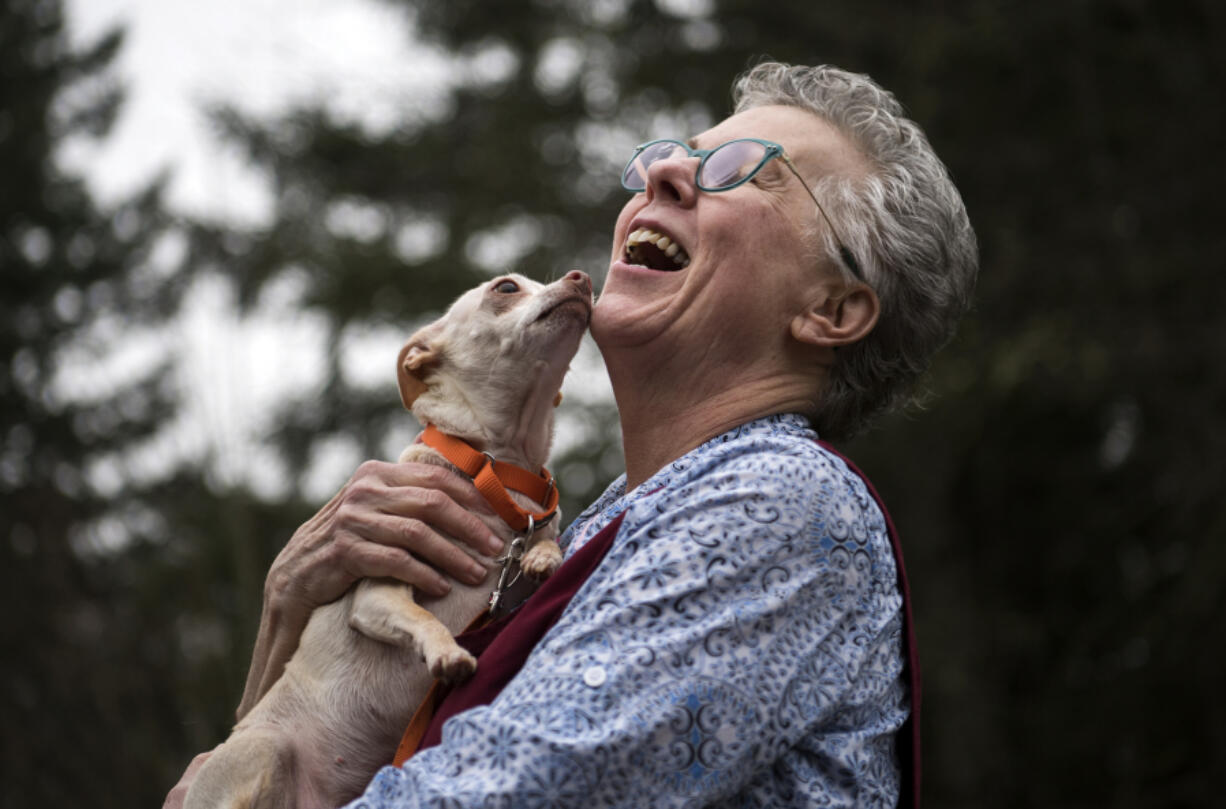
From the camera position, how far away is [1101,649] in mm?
9570

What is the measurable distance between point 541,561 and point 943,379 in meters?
7.01

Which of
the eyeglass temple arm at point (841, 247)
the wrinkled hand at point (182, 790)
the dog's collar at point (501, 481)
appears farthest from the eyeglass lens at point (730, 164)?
the wrinkled hand at point (182, 790)

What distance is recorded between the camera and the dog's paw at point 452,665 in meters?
2.23

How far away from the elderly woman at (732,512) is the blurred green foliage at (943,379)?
596cm

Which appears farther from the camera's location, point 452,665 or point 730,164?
point 730,164

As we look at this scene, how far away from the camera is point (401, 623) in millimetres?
2596

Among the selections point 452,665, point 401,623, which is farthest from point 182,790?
point 452,665

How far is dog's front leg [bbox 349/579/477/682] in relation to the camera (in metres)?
2.32

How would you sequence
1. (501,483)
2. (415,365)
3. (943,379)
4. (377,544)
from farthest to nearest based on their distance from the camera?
(943,379)
(415,365)
(501,483)
(377,544)

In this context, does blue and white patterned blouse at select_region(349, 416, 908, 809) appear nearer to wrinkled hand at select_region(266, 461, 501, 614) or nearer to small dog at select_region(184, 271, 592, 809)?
small dog at select_region(184, 271, 592, 809)

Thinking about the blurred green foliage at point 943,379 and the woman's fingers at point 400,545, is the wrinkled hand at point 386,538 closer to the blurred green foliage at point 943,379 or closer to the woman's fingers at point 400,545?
the woman's fingers at point 400,545

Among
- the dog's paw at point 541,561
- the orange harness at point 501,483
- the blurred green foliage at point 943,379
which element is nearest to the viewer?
the dog's paw at point 541,561

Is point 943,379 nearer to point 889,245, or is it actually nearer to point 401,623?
point 889,245

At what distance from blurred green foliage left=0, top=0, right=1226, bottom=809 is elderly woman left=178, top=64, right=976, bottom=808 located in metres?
5.96
